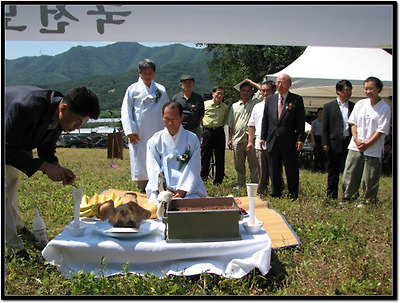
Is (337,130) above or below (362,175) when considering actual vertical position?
above

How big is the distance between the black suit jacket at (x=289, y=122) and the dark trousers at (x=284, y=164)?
0.20 feet

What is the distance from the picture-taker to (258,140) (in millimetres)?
5930

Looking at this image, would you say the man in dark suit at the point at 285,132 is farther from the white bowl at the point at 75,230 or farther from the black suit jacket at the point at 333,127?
the white bowl at the point at 75,230

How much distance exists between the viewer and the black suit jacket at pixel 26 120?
9.01ft

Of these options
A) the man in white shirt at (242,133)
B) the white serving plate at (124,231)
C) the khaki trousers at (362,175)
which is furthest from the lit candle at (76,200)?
the man in white shirt at (242,133)

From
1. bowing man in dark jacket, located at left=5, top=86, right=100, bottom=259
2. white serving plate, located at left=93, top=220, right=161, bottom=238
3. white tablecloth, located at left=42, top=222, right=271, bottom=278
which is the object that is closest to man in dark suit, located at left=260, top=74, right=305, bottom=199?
white tablecloth, located at left=42, top=222, right=271, bottom=278

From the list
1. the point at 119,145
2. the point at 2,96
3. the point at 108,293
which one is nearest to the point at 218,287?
the point at 108,293

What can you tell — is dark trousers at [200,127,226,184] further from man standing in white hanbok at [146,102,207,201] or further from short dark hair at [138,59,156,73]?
man standing in white hanbok at [146,102,207,201]

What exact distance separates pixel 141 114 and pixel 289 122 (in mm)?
2119

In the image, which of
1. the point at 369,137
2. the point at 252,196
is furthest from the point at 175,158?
the point at 369,137

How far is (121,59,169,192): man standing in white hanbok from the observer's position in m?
5.60

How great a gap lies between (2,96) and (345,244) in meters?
3.04

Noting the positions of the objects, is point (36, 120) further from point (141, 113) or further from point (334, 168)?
point (334, 168)

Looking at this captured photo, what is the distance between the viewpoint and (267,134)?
5703 millimetres
